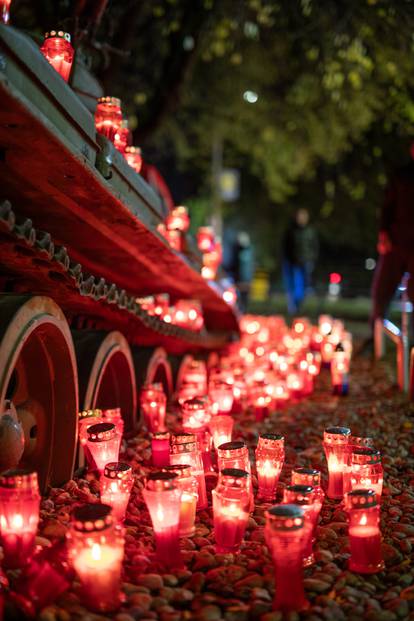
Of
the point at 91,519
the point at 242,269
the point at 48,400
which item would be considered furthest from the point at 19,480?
the point at 242,269

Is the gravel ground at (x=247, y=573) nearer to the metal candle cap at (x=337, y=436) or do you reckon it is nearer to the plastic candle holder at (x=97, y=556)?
Result: the plastic candle holder at (x=97, y=556)

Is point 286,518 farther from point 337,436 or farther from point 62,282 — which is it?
point 62,282

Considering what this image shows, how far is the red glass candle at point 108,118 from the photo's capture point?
4289mm

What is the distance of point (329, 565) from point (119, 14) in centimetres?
831

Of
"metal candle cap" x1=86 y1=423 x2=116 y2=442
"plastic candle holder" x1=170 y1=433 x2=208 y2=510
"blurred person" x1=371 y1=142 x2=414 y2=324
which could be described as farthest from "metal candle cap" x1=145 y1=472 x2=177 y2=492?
"blurred person" x1=371 y1=142 x2=414 y2=324

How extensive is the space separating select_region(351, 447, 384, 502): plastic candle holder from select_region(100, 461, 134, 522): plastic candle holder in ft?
3.85

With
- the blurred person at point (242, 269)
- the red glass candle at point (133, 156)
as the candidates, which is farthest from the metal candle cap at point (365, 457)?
the blurred person at point (242, 269)

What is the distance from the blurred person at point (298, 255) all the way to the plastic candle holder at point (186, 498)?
46.3 feet

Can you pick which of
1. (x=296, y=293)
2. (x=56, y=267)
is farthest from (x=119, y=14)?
(x=296, y=293)

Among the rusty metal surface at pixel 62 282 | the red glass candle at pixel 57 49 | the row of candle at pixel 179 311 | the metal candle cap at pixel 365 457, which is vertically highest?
the red glass candle at pixel 57 49

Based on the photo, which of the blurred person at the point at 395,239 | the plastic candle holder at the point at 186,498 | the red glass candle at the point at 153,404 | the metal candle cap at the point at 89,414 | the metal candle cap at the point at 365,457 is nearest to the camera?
the plastic candle holder at the point at 186,498

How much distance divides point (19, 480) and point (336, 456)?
185 centimetres

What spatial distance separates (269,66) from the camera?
1348 centimetres

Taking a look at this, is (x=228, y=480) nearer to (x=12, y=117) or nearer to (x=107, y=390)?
(x=12, y=117)
